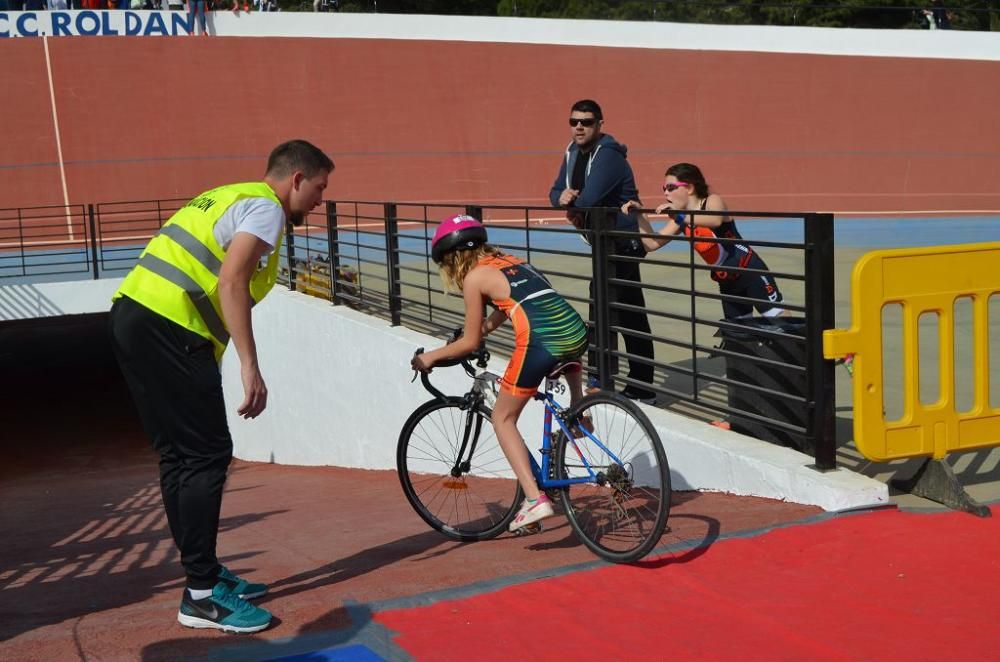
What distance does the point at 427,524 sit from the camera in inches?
234

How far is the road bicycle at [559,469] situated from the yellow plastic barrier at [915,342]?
1006mm

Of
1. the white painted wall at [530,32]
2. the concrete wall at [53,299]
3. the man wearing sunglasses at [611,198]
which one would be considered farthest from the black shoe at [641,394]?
the white painted wall at [530,32]

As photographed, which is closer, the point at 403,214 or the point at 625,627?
the point at 625,627

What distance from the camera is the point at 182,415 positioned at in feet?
13.3

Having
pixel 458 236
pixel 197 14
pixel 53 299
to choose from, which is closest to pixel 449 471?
pixel 458 236

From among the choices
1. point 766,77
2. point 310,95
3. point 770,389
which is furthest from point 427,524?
point 766,77

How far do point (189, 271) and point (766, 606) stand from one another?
7.79 ft

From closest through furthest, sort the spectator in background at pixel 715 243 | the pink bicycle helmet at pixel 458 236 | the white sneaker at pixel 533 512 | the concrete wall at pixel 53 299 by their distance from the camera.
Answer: the white sneaker at pixel 533 512
the pink bicycle helmet at pixel 458 236
the spectator in background at pixel 715 243
the concrete wall at pixel 53 299

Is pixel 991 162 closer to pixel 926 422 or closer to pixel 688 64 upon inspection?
pixel 688 64

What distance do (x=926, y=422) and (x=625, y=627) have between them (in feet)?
6.93

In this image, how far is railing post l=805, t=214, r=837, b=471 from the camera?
5.11 m

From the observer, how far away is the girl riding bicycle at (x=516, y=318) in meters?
4.79

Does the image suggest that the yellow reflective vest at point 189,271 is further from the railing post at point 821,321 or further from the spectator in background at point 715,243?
the spectator in background at point 715,243

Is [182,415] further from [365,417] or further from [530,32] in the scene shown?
[530,32]
